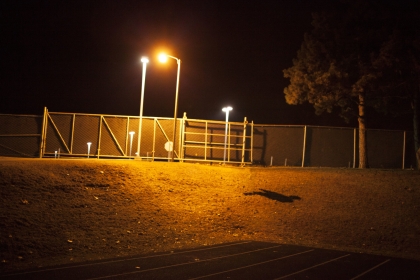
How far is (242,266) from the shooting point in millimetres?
9742

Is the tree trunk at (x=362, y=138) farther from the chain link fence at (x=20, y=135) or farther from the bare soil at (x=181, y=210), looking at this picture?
the chain link fence at (x=20, y=135)

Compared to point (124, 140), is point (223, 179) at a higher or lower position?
lower

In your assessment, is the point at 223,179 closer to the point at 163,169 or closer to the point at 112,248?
the point at 163,169

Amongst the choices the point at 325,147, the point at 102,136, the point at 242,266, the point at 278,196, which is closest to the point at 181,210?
the point at 278,196

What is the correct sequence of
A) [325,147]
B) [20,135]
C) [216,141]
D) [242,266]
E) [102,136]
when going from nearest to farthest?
[242,266] < [20,135] < [102,136] < [216,141] < [325,147]

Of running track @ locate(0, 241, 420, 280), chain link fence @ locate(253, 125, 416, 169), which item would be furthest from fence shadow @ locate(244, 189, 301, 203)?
chain link fence @ locate(253, 125, 416, 169)

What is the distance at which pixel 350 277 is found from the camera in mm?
9227

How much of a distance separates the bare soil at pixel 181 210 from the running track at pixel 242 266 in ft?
3.34

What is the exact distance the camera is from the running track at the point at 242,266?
8836 millimetres

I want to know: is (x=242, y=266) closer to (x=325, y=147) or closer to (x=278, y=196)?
(x=278, y=196)

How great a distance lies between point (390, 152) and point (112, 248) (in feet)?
75.0

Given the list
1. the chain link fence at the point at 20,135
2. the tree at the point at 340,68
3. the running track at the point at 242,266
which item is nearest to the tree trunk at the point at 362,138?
the tree at the point at 340,68

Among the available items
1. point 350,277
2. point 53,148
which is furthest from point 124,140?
point 350,277

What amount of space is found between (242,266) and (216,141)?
16.8 metres
